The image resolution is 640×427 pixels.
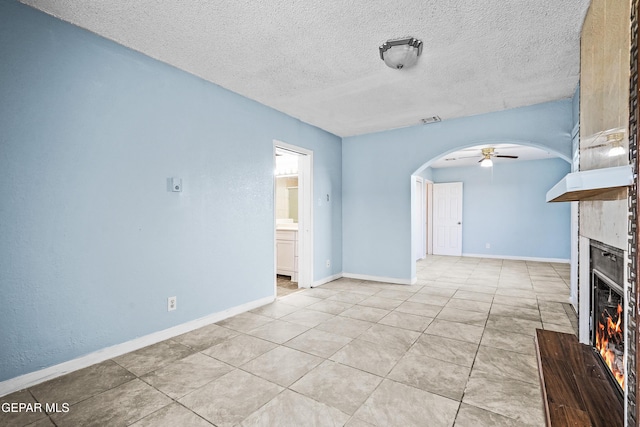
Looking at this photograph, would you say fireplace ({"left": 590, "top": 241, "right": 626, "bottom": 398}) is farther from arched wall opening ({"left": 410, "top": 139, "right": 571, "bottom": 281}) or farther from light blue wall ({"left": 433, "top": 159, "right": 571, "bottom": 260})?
light blue wall ({"left": 433, "top": 159, "right": 571, "bottom": 260})

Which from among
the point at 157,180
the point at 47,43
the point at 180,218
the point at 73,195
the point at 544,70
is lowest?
the point at 180,218

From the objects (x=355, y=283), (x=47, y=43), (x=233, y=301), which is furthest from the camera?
(x=355, y=283)

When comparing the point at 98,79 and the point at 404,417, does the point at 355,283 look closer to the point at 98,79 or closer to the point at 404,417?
the point at 404,417

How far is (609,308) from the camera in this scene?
161 centimetres

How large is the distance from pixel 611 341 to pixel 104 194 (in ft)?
11.2

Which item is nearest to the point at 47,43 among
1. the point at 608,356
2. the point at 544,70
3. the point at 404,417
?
the point at 404,417

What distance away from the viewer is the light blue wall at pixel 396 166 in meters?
3.89

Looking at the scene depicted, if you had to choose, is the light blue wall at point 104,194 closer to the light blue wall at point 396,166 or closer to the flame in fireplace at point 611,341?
the light blue wall at point 396,166

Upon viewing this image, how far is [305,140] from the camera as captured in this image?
15.0ft

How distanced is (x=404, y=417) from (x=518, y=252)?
7.41m

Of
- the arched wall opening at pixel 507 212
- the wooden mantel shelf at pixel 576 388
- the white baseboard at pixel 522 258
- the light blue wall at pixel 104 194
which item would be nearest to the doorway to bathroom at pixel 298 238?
the light blue wall at pixel 104 194

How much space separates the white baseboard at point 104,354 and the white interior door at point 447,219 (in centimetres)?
679

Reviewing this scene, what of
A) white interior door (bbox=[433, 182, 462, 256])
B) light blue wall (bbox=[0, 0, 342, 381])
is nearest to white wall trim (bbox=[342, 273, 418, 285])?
light blue wall (bbox=[0, 0, 342, 381])

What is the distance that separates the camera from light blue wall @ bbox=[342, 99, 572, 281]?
389 cm
